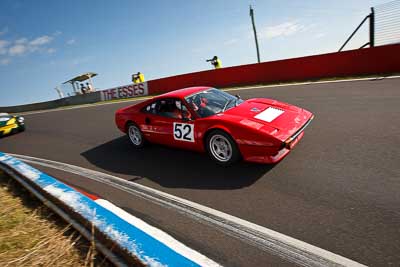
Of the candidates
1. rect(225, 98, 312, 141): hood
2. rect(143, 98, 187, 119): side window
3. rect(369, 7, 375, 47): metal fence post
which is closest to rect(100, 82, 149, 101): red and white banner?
rect(369, 7, 375, 47): metal fence post

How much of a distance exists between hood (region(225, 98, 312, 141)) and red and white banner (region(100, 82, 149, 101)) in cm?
1533

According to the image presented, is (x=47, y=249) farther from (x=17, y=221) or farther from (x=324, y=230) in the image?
(x=324, y=230)

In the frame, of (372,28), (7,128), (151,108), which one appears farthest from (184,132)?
(372,28)

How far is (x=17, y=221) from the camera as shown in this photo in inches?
107

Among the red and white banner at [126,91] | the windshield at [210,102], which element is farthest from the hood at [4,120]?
the red and white banner at [126,91]

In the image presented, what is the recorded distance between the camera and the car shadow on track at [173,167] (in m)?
3.95

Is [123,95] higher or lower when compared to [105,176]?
higher

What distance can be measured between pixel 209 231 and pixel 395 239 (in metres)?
1.65

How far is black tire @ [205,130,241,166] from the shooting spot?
13.4ft

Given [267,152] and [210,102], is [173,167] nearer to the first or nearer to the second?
[210,102]

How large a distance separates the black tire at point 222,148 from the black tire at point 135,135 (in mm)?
1957

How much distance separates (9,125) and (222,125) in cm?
929

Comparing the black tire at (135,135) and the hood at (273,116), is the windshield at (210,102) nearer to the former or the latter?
the hood at (273,116)

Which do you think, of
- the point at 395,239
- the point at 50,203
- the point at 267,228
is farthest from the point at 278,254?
the point at 50,203
